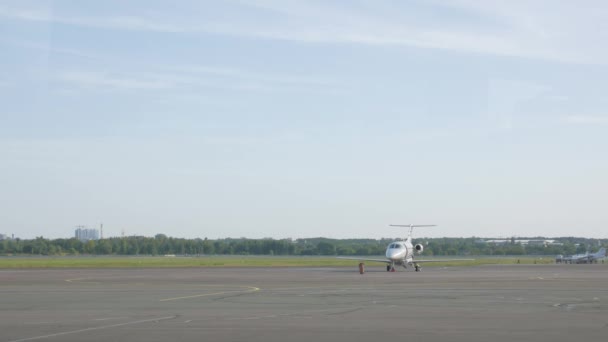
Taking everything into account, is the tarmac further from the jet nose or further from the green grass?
the green grass

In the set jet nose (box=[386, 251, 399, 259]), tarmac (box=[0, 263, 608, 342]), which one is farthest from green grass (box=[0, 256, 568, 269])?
tarmac (box=[0, 263, 608, 342])

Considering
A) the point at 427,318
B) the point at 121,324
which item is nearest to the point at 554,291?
the point at 427,318

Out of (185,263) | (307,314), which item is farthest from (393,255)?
(307,314)

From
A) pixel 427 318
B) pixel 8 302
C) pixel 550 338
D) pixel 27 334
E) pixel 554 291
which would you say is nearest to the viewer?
pixel 550 338

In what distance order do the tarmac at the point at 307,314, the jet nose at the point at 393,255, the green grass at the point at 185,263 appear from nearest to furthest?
1. the tarmac at the point at 307,314
2. the jet nose at the point at 393,255
3. the green grass at the point at 185,263

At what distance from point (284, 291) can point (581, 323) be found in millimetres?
18311

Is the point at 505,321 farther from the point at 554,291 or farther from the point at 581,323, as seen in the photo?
the point at 554,291

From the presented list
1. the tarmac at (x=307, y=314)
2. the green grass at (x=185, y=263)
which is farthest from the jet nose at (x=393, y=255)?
the tarmac at (x=307, y=314)

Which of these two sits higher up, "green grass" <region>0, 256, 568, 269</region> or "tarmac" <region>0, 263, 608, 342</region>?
"green grass" <region>0, 256, 568, 269</region>

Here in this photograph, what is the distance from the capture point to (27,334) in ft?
66.8

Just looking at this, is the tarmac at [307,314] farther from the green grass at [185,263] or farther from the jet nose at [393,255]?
the green grass at [185,263]

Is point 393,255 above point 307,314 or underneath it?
above

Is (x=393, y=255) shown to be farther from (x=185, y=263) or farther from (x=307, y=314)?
(x=307, y=314)

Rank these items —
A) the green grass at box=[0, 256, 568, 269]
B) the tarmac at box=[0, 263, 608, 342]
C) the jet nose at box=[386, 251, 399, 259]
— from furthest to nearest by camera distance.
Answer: the green grass at box=[0, 256, 568, 269] < the jet nose at box=[386, 251, 399, 259] < the tarmac at box=[0, 263, 608, 342]
